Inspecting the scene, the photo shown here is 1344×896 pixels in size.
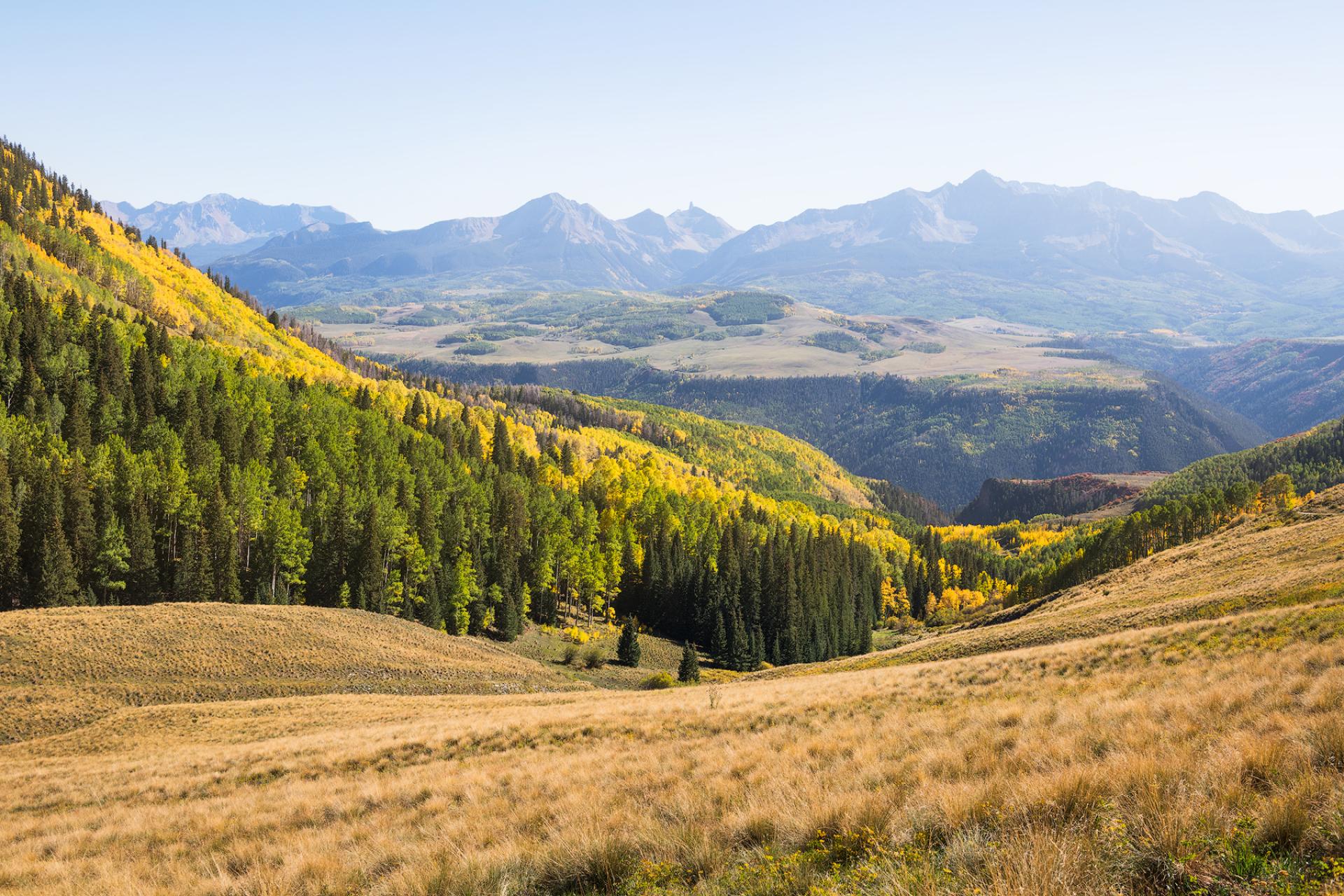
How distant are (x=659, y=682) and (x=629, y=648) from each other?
11222 millimetres

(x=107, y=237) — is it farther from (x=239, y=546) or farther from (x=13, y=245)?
(x=239, y=546)

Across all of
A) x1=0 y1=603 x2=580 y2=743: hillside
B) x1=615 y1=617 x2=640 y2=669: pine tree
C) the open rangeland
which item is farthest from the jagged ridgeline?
the open rangeland

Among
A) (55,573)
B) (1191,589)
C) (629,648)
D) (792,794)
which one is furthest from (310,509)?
(1191,589)

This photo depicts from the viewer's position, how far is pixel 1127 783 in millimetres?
9898

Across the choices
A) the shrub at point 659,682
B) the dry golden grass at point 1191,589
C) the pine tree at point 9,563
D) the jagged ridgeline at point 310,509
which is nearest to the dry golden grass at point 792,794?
the dry golden grass at point 1191,589

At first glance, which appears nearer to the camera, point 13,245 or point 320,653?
point 320,653

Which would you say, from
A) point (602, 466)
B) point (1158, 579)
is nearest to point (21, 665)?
point (1158, 579)

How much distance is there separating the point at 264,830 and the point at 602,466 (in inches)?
5708

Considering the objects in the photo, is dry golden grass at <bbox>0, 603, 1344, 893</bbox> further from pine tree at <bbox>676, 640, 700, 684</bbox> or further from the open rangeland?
pine tree at <bbox>676, 640, 700, 684</bbox>

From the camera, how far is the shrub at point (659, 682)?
74.8m

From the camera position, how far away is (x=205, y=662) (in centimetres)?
5562

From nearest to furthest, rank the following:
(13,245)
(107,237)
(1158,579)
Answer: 1. (1158,579)
2. (13,245)
3. (107,237)

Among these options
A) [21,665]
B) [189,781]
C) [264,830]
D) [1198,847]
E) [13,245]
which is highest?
[13,245]

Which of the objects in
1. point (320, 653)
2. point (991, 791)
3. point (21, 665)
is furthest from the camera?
point (320, 653)
